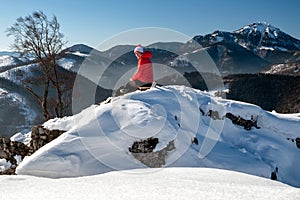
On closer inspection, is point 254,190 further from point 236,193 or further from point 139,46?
point 139,46

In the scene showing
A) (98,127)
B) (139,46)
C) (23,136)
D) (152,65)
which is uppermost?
(139,46)

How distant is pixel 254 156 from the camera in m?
10.9

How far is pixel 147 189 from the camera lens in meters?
5.37

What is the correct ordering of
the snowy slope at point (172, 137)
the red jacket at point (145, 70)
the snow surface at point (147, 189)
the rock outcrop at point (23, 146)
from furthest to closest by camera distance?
the red jacket at point (145, 70) < the rock outcrop at point (23, 146) < the snowy slope at point (172, 137) < the snow surface at point (147, 189)

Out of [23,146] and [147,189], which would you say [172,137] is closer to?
[147,189]

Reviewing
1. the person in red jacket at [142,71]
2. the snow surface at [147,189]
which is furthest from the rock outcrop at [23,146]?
the person in red jacket at [142,71]

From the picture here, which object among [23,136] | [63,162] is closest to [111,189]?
[63,162]

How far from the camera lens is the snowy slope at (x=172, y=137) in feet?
27.7

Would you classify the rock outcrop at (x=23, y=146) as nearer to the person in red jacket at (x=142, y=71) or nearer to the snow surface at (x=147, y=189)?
the snow surface at (x=147, y=189)

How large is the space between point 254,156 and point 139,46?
7.47 m

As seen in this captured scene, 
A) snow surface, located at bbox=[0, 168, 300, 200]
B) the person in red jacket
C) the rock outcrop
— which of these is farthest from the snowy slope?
snow surface, located at bbox=[0, 168, 300, 200]

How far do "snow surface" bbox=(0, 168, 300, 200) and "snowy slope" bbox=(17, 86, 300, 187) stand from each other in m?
1.37

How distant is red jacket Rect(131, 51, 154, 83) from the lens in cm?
1367

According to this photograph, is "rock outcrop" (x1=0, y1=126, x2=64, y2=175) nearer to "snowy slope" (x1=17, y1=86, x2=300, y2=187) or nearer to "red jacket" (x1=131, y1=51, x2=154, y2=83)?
"snowy slope" (x1=17, y1=86, x2=300, y2=187)
